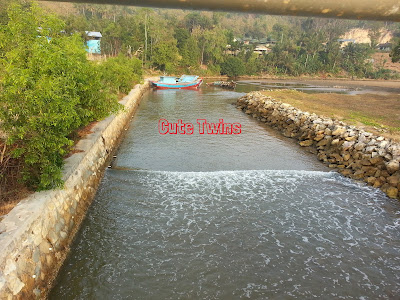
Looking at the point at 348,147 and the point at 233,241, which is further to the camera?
the point at 348,147

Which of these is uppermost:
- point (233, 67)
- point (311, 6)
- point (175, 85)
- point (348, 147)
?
point (233, 67)

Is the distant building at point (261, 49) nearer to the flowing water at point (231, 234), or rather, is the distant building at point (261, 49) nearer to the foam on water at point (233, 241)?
the flowing water at point (231, 234)

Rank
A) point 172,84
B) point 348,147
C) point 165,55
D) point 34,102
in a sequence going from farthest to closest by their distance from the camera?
point 165,55 → point 172,84 → point 348,147 → point 34,102

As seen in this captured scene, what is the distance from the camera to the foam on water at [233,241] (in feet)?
20.2

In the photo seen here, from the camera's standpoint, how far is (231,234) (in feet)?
26.2

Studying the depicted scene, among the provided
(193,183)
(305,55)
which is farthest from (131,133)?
(305,55)

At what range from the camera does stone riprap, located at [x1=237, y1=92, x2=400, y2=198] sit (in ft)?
37.8

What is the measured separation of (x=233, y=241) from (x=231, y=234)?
1.06 feet

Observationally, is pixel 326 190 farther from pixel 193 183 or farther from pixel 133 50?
pixel 133 50

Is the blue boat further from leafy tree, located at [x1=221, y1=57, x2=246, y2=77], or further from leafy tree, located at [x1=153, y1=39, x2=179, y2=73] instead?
leafy tree, located at [x1=221, y1=57, x2=246, y2=77]

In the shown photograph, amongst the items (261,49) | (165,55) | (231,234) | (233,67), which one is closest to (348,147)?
(231,234)

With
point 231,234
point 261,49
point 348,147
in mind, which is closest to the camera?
point 231,234

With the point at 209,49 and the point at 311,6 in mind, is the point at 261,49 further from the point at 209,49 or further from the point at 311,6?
the point at 311,6

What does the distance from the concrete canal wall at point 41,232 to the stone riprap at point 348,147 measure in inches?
445
